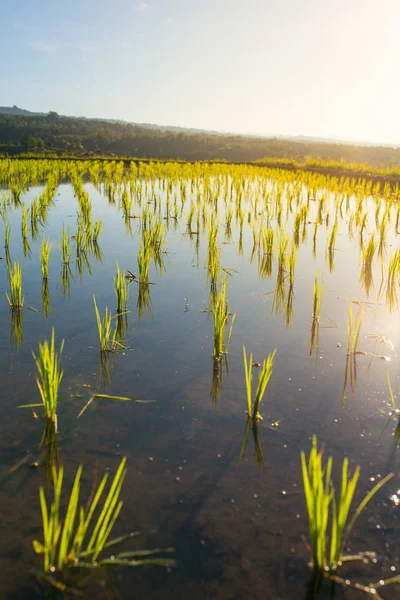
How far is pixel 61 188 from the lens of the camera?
10.5 meters

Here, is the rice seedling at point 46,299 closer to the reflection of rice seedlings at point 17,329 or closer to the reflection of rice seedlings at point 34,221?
the reflection of rice seedlings at point 17,329

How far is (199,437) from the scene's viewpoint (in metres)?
1.81

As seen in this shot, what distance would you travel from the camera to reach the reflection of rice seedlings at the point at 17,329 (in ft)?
8.48

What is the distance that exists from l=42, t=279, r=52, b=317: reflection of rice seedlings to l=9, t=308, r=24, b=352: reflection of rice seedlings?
6.3 inches

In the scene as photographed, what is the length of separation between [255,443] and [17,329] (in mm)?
1652

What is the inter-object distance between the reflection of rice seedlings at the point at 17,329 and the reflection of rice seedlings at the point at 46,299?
6.3 inches

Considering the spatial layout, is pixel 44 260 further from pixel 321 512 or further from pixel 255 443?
pixel 321 512

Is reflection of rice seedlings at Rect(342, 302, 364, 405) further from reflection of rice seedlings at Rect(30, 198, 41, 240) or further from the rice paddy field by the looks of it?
reflection of rice seedlings at Rect(30, 198, 41, 240)

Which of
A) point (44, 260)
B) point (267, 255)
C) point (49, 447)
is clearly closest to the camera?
point (49, 447)

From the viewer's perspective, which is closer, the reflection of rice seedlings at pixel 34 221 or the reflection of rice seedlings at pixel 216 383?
the reflection of rice seedlings at pixel 216 383

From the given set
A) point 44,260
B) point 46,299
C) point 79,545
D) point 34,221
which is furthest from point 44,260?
point 79,545

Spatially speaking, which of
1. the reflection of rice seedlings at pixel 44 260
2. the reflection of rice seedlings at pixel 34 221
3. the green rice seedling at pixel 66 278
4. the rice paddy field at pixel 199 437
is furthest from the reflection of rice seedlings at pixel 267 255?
the reflection of rice seedlings at pixel 34 221

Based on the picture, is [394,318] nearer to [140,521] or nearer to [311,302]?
[311,302]

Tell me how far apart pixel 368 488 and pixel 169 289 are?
93.3 inches
